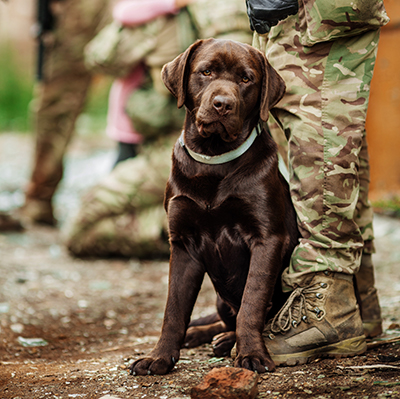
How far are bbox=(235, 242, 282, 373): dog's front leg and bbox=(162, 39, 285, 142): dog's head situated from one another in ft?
1.73

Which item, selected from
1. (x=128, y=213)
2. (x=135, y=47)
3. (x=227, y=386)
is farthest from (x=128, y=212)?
(x=227, y=386)

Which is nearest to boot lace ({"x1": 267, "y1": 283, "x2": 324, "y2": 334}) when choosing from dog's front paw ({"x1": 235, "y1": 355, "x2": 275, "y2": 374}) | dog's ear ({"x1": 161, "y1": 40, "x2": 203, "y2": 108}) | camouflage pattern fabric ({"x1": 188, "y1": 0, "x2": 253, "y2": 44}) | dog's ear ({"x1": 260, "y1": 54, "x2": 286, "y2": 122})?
dog's front paw ({"x1": 235, "y1": 355, "x2": 275, "y2": 374})

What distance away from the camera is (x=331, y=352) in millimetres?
2438

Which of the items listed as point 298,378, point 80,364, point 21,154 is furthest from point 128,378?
point 21,154

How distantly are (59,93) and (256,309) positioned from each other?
488 centimetres

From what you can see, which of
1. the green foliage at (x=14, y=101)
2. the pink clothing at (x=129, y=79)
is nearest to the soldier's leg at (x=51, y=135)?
the pink clothing at (x=129, y=79)

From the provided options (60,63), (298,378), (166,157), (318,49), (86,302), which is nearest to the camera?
(298,378)

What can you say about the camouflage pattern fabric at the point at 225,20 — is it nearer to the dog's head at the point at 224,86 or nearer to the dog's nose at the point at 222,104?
the dog's head at the point at 224,86

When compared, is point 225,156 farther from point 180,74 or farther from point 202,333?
point 202,333

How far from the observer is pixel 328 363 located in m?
2.33

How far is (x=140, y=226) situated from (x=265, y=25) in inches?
119

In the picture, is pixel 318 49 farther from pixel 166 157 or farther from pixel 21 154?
pixel 21 154

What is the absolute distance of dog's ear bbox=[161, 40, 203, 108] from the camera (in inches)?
96.7

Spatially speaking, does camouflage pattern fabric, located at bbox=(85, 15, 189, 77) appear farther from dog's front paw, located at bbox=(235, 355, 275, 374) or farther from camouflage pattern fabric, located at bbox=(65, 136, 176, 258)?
dog's front paw, located at bbox=(235, 355, 275, 374)
